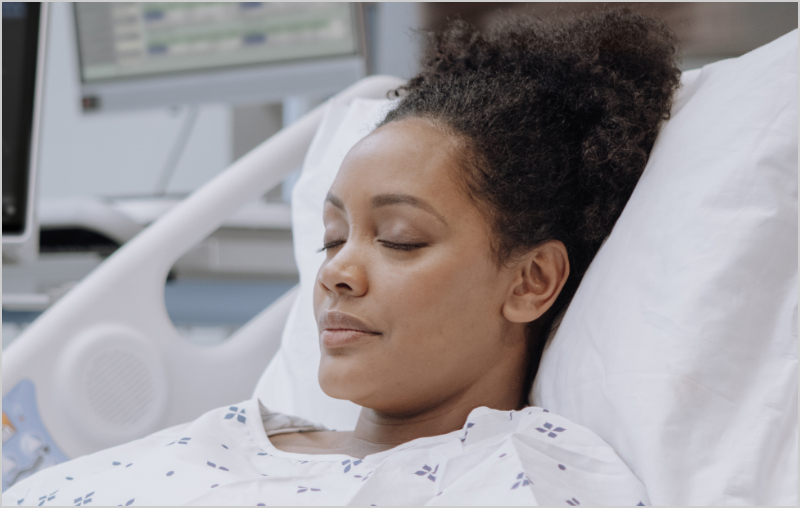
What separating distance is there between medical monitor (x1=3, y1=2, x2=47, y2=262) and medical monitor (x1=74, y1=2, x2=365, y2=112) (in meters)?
0.43

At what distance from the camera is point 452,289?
0.67 meters

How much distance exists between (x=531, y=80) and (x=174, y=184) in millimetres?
2125

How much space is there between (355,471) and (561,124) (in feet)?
1.37

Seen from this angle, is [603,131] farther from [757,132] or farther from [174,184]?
[174,184]

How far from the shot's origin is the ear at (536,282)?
715 millimetres

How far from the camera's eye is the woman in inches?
24.2

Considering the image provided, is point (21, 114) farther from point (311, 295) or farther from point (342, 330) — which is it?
point (342, 330)

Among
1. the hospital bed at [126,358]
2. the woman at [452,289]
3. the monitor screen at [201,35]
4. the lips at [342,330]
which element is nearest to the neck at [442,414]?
the woman at [452,289]

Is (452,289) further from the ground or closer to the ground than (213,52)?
closer to the ground

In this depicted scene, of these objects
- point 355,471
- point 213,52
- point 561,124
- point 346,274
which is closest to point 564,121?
point 561,124

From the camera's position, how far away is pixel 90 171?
2.69 meters

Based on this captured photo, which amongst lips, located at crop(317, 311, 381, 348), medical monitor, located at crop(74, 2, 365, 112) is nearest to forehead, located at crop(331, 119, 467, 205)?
lips, located at crop(317, 311, 381, 348)

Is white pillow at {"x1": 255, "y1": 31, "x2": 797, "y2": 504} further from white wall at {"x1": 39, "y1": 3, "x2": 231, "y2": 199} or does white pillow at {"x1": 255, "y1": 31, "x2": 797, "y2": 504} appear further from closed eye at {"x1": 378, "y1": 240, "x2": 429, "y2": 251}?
white wall at {"x1": 39, "y1": 3, "x2": 231, "y2": 199}

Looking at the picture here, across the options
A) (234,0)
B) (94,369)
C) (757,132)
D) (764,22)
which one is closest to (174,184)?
(234,0)
